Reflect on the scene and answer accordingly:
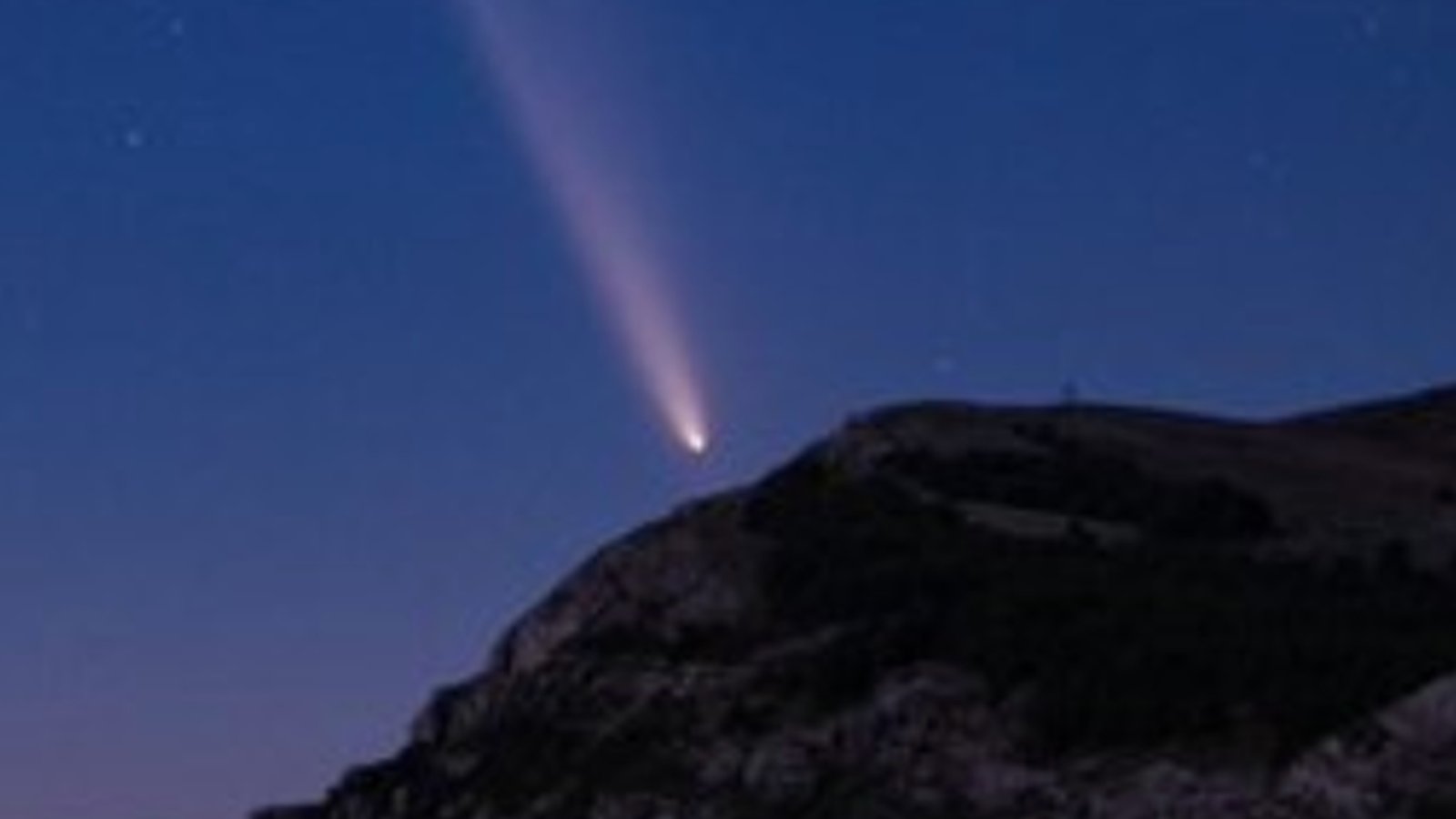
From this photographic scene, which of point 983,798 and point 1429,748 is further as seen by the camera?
→ point 983,798

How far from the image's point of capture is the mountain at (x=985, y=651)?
57.7m

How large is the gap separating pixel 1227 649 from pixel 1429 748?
9055mm

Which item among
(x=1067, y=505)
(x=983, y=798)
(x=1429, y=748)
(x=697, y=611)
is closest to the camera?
(x=1429, y=748)

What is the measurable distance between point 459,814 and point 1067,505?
22.4 metres

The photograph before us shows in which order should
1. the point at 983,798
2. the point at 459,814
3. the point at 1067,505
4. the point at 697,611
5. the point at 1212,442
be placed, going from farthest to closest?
1. the point at 1212,442
2. the point at 1067,505
3. the point at 697,611
4. the point at 459,814
5. the point at 983,798

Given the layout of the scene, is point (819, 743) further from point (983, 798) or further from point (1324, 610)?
point (1324, 610)

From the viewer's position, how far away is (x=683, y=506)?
90.5 metres

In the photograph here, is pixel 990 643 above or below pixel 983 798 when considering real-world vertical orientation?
above

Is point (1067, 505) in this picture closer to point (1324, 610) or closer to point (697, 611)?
point (697, 611)

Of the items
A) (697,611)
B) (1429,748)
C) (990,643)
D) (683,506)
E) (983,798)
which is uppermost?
(683,506)

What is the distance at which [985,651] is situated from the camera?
66.4 m

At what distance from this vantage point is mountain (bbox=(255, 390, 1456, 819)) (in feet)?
189

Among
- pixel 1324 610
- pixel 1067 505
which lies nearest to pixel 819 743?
pixel 1324 610

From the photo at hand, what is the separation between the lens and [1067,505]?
87562mm
